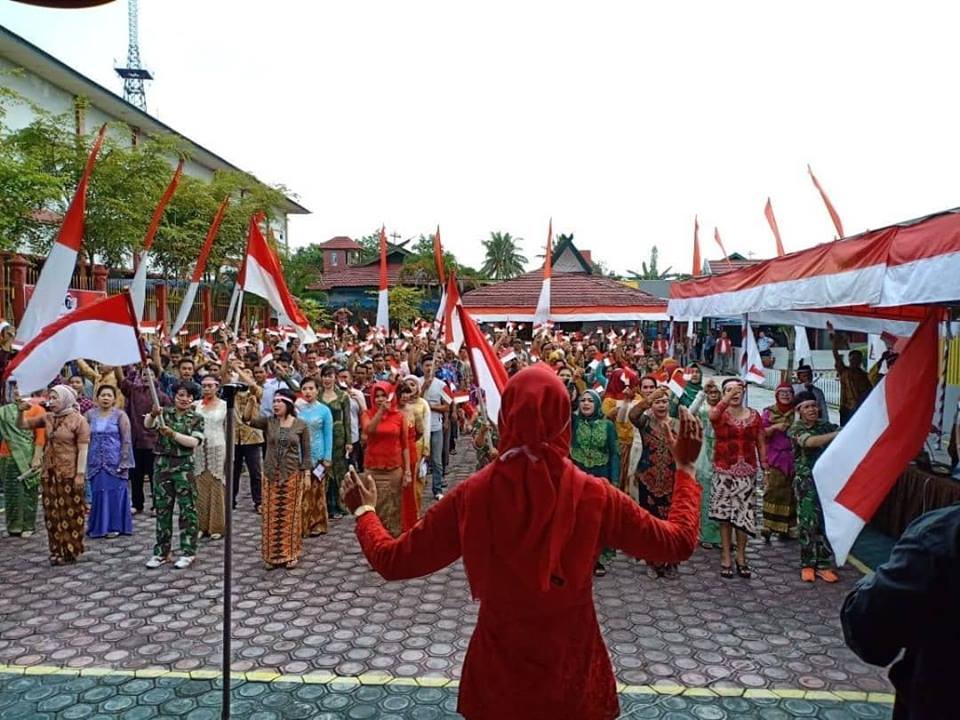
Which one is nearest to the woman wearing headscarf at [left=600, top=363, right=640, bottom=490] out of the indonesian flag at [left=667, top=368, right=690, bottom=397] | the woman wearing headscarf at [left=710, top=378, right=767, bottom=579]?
the indonesian flag at [left=667, top=368, right=690, bottom=397]

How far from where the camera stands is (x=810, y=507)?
6.41m

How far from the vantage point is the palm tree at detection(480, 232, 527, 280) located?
68625 mm

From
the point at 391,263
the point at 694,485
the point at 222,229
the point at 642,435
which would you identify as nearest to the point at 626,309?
the point at 222,229

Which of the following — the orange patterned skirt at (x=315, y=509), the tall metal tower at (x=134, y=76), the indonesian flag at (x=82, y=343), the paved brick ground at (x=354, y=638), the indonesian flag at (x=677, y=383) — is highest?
the tall metal tower at (x=134, y=76)

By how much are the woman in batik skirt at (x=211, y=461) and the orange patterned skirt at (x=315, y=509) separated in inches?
33.7

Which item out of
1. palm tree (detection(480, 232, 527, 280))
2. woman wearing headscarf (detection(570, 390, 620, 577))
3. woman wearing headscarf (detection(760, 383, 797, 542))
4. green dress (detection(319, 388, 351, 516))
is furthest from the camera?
palm tree (detection(480, 232, 527, 280))

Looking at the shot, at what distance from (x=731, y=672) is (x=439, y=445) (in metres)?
5.26

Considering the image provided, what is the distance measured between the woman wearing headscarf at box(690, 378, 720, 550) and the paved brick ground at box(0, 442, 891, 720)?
0.78 ft

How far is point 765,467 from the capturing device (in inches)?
275

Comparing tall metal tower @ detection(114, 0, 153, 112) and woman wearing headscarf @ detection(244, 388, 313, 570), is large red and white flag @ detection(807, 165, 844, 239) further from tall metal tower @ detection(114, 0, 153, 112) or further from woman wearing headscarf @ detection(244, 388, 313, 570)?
tall metal tower @ detection(114, 0, 153, 112)

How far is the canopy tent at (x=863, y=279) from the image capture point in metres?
4.74

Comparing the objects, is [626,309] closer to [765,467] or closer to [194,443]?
[765,467]

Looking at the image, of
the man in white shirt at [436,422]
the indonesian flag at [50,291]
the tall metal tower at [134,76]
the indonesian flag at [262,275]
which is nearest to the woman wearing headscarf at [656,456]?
the man in white shirt at [436,422]

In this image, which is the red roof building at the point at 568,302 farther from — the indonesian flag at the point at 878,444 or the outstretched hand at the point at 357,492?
the outstretched hand at the point at 357,492
